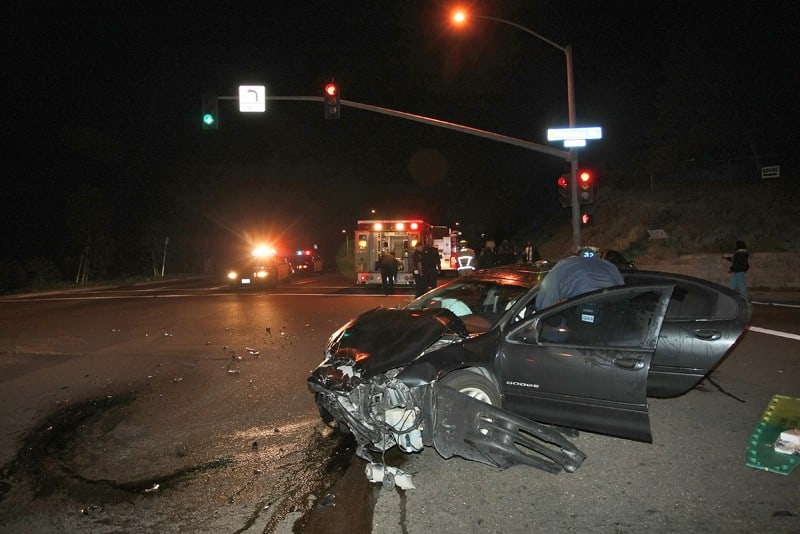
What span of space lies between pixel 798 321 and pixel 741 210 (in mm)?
16317

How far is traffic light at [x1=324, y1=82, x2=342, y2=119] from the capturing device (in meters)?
16.0

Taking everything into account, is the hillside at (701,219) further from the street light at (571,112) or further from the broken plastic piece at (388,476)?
the broken plastic piece at (388,476)

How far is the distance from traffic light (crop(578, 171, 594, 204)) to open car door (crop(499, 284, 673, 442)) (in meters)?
11.0

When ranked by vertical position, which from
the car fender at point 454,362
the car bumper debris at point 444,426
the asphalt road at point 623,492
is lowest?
the asphalt road at point 623,492

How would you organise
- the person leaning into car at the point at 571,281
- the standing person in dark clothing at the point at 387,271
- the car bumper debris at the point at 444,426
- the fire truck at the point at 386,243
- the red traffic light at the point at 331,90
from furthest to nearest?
1. the fire truck at the point at 386,243
2. the standing person in dark clothing at the point at 387,271
3. the red traffic light at the point at 331,90
4. the person leaning into car at the point at 571,281
5. the car bumper debris at the point at 444,426

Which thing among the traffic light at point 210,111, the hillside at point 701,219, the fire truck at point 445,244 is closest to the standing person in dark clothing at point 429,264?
the traffic light at point 210,111

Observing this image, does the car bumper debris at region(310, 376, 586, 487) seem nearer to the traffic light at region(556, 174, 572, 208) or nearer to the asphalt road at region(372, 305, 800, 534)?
the asphalt road at region(372, 305, 800, 534)

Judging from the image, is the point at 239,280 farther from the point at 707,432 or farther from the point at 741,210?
the point at 741,210

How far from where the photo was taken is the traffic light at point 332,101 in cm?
1598

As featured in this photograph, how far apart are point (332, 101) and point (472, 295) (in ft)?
34.6

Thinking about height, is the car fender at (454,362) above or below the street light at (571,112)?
below

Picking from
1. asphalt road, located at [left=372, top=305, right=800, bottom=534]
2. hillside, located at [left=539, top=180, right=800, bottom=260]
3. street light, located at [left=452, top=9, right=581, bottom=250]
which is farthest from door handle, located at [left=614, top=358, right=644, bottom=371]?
hillside, located at [left=539, top=180, right=800, bottom=260]

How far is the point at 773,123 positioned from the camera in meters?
29.7

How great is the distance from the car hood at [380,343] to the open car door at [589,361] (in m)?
0.66
